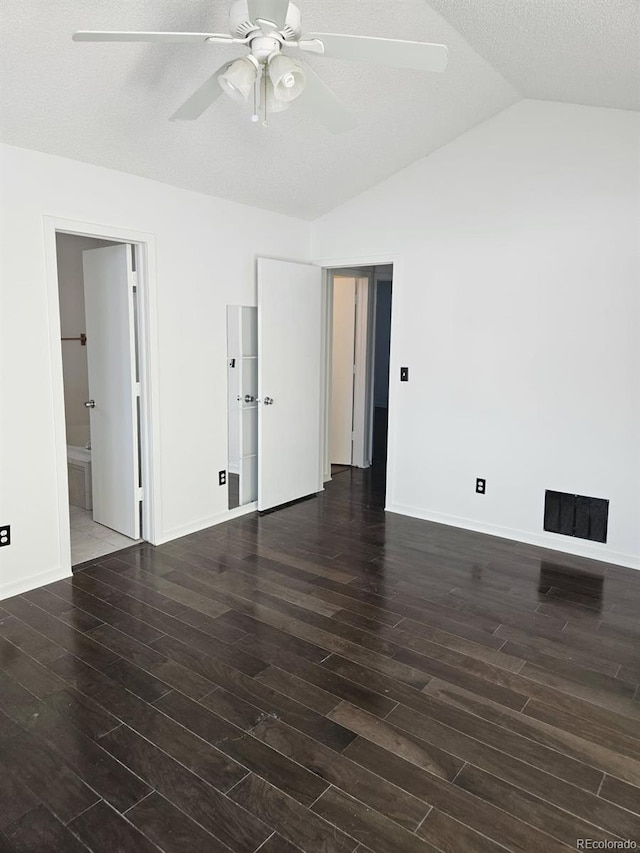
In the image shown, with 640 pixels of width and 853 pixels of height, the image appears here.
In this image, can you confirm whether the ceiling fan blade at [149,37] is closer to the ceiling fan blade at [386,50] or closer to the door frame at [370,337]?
the ceiling fan blade at [386,50]

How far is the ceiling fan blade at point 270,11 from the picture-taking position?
5.87ft

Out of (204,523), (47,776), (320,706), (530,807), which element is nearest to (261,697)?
(320,706)

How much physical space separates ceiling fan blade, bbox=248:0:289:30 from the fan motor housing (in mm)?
42

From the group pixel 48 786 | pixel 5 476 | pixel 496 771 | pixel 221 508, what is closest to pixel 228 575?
pixel 221 508

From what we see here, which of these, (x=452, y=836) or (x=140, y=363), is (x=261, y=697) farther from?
(x=140, y=363)

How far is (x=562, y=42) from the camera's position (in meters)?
2.77

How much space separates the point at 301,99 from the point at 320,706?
2816mm

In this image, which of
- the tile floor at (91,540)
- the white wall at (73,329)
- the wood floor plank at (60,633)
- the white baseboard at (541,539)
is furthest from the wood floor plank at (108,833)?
the white wall at (73,329)

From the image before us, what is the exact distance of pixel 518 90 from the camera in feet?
12.2

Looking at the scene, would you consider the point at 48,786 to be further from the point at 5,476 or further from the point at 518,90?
the point at 518,90

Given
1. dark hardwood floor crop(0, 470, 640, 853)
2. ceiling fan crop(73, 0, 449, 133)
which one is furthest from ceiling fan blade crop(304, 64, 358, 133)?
dark hardwood floor crop(0, 470, 640, 853)

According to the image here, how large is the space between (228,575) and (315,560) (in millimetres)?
592

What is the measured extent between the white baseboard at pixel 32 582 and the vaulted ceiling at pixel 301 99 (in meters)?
2.37

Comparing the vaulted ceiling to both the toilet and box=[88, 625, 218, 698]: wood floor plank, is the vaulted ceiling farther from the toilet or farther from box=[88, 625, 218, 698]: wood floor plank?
box=[88, 625, 218, 698]: wood floor plank
